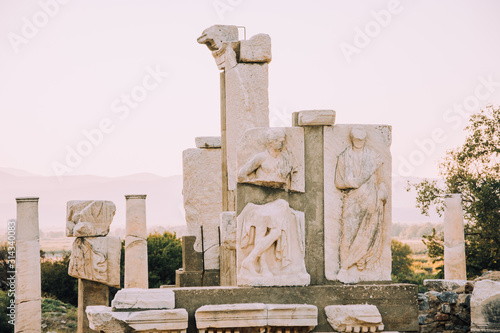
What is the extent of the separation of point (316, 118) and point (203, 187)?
25.2 ft

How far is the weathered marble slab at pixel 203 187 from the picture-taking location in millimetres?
16188

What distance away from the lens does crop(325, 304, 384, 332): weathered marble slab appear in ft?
28.1

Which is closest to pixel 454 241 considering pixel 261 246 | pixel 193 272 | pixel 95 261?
pixel 193 272

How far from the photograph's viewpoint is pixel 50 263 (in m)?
26.8

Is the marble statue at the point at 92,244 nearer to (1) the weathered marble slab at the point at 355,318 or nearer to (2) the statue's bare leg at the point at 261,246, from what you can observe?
(2) the statue's bare leg at the point at 261,246

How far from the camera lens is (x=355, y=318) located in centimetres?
857

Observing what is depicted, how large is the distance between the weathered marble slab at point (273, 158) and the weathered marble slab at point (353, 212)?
36cm

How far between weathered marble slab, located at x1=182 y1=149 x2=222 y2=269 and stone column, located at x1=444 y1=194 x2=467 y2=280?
207 inches

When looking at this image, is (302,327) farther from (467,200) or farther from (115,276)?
(467,200)

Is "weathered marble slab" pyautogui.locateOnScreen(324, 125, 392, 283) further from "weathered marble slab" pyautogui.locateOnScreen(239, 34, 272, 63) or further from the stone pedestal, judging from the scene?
the stone pedestal

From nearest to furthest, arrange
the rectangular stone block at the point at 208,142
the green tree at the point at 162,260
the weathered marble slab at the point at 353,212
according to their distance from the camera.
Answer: the weathered marble slab at the point at 353,212 < the rectangular stone block at the point at 208,142 < the green tree at the point at 162,260

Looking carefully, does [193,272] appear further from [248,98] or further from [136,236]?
[248,98]

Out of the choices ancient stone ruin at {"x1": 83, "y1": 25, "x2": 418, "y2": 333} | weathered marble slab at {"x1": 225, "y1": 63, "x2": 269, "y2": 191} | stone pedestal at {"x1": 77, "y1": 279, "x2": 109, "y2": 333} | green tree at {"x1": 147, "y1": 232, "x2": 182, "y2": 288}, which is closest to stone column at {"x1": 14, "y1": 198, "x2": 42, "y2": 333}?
stone pedestal at {"x1": 77, "y1": 279, "x2": 109, "y2": 333}

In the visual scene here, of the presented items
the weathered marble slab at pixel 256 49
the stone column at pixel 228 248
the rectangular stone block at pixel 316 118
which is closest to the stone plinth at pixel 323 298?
the rectangular stone block at pixel 316 118
